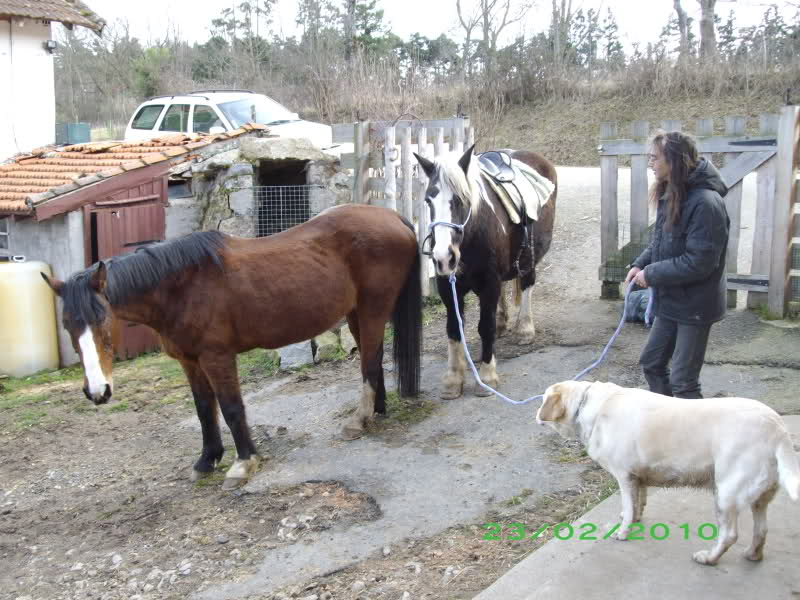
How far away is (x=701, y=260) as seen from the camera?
383 cm

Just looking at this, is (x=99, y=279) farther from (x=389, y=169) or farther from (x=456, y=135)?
(x=456, y=135)

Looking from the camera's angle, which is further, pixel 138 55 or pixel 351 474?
pixel 138 55

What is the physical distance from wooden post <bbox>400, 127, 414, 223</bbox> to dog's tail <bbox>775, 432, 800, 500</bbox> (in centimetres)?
596

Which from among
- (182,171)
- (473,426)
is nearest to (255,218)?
(182,171)

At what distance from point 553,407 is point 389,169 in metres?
5.38

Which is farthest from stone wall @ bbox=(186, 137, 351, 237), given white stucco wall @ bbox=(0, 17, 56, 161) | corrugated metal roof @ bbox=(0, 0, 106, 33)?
corrugated metal roof @ bbox=(0, 0, 106, 33)

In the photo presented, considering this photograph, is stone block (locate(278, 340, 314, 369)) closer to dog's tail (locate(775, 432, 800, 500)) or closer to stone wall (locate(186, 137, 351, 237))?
stone wall (locate(186, 137, 351, 237))

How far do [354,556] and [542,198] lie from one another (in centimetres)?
430

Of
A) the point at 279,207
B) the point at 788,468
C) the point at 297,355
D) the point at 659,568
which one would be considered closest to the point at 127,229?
the point at 279,207

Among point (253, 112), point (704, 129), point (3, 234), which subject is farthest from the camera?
point (253, 112)

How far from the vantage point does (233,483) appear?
4.75 metres

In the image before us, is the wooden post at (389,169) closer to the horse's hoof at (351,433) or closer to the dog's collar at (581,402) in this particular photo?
the horse's hoof at (351,433)

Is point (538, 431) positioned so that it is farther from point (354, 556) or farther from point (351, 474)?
point (354, 556)

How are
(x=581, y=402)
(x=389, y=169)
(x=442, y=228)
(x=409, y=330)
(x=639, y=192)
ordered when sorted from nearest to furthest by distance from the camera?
(x=581, y=402), (x=442, y=228), (x=409, y=330), (x=639, y=192), (x=389, y=169)
